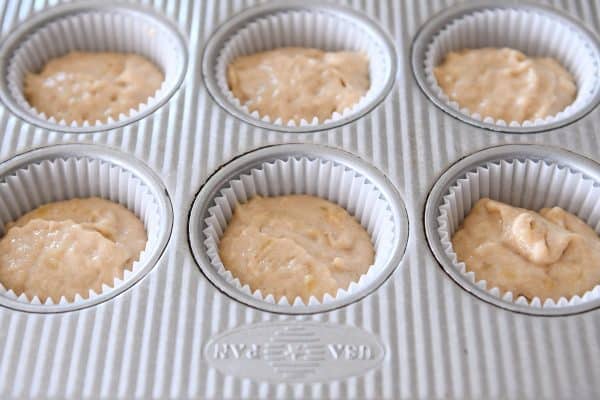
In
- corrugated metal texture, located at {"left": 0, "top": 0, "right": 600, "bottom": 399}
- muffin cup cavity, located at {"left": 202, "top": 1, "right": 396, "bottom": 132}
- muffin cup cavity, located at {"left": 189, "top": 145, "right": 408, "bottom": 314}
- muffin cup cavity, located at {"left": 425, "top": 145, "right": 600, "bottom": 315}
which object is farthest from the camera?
muffin cup cavity, located at {"left": 202, "top": 1, "right": 396, "bottom": 132}

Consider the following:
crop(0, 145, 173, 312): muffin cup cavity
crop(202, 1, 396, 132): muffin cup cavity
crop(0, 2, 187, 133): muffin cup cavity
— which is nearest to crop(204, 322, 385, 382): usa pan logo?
crop(0, 145, 173, 312): muffin cup cavity

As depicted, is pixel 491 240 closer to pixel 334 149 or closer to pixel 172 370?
pixel 334 149

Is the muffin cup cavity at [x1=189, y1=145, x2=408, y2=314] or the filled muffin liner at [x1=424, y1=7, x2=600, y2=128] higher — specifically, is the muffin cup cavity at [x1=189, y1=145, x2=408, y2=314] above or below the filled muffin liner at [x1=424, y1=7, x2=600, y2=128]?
below

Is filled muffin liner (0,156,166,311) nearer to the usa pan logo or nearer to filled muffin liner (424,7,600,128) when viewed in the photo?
the usa pan logo

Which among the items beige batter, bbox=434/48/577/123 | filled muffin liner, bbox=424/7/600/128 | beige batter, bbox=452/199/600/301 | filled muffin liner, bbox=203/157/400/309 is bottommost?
beige batter, bbox=452/199/600/301

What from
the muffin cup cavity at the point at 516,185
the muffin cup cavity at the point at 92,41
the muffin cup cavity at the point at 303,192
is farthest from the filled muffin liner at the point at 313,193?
the muffin cup cavity at the point at 92,41

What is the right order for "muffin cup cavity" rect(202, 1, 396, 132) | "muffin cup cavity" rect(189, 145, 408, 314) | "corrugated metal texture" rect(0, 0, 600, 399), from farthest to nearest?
"muffin cup cavity" rect(202, 1, 396, 132), "muffin cup cavity" rect(189, 145, 408, 314), "corrugated metal texture" rect(0, 0, 600, 399)

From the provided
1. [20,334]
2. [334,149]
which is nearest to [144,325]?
[20,334]

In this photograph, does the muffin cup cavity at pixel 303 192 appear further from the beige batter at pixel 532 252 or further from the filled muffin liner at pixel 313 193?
the beige batter at pixel 532 252
